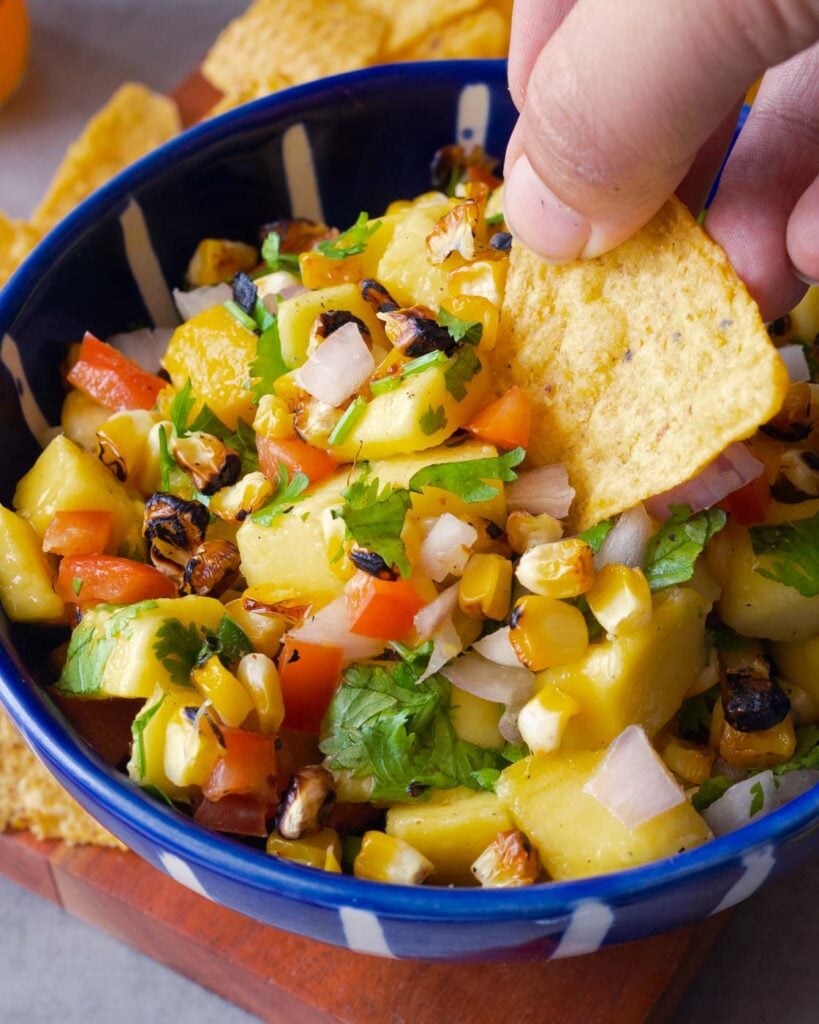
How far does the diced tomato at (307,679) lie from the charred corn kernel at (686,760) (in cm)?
63

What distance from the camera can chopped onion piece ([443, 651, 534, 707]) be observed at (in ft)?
7.41

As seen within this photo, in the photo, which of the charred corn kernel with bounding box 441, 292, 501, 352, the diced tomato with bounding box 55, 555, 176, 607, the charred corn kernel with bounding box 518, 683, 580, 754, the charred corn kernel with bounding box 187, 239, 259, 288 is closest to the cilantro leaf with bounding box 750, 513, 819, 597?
the charred corn kernel with bounding box 518, 683, 580, 754

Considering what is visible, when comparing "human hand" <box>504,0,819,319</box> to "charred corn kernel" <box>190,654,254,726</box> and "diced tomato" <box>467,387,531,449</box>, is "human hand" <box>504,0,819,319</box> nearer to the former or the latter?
"diced tomato" <box>467,387,531,449</box>

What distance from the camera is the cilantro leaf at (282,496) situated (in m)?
2.41

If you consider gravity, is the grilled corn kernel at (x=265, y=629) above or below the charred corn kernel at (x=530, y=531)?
below

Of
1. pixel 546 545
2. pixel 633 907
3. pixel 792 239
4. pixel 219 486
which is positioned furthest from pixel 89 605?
pixel 792 239

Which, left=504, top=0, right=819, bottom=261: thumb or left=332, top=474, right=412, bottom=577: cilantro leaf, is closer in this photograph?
left=504, top=0, right=819, bottom=261: thumb

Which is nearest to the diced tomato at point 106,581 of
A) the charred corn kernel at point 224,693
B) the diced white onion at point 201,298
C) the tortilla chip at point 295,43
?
the charred corn kernel at point 224,693

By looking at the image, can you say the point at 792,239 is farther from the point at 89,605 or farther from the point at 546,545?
the point at 89,605

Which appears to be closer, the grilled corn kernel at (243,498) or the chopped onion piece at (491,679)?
the chopped onion piece at (491,679)

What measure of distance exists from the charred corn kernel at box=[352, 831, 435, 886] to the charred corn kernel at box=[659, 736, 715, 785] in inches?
19.1

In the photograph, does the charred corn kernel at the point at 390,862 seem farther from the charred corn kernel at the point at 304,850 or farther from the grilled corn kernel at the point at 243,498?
the grilled corn kernel at the point at 243,498

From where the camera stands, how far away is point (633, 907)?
2.03 meters

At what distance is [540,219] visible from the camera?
218 centimetres
